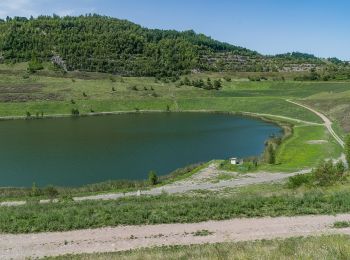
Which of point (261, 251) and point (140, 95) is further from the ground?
point (140, 95)

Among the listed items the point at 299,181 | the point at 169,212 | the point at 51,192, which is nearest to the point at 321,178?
the point at 299,181

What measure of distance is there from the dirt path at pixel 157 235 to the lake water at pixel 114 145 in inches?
1163

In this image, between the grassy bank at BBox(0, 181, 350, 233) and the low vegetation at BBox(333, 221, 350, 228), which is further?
the grassy bank at BBox(0, 181, 350, 233)

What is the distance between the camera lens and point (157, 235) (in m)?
19.6

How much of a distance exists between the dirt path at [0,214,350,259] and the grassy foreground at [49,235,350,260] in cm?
123

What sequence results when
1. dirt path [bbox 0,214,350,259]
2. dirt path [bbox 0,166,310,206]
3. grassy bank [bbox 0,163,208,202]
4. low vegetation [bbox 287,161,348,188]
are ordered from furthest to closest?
1. grassy bank [bbox 0,163,208,202]
2. dirt path [bbox 0,166,310,206]
3. low vegetation [bbox 287,161,348,188]
4. dirt path [bbox 0,214,350,259]

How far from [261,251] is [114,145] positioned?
59311mm

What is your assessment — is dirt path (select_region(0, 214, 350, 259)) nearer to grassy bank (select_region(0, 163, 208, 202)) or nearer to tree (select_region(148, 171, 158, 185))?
grassy bank (select_region(0, 163, 208, 202))

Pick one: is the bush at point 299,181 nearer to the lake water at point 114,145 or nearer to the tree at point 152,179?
the tree at point 152,179

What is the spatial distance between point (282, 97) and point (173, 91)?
3264 cm

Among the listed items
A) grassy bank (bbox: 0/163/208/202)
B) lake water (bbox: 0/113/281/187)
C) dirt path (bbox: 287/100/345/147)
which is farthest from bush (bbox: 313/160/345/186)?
dirt path (bbox: 287/100/345/147)

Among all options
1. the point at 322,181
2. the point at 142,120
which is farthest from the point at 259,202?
the point at 142,120

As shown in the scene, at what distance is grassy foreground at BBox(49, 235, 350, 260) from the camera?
510 inches

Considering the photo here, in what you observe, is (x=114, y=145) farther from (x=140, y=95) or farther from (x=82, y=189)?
(x=140, y=95)
